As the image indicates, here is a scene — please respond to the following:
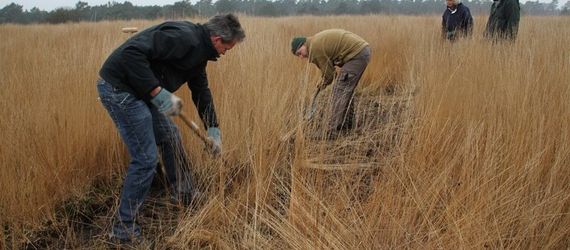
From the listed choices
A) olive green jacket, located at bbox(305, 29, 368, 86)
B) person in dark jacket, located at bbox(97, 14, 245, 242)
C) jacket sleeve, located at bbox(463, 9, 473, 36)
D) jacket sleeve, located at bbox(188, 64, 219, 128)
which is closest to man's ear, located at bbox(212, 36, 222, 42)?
person in dark jacket, located at bbox(97, 14, 245, 242)

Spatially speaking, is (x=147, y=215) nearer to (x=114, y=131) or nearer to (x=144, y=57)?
(x=114, y=131)

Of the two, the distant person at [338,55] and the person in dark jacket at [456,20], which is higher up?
the person in dark jacket at [456,20]

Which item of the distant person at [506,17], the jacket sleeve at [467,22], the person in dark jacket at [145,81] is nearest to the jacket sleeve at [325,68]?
the person in dark jacket at [145,81]

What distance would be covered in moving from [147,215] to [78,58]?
1948mm

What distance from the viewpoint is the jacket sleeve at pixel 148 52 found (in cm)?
190

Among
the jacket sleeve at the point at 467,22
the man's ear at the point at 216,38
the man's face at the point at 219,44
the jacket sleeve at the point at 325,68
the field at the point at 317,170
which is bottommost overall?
the field at the point at 317,170

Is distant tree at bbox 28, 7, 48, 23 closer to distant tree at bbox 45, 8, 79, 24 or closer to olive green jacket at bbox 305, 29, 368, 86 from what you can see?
distant tree at bbox 45, 8, 79, 24

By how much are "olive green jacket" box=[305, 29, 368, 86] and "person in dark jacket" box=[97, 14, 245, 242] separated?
154cm

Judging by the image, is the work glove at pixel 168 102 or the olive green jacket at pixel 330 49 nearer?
the work glove at pixel 168 102

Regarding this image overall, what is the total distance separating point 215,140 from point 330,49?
170 centimetres

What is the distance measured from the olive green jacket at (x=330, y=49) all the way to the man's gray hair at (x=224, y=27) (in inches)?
58.6

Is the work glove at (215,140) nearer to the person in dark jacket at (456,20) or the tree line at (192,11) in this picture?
the tree line at (192,11)

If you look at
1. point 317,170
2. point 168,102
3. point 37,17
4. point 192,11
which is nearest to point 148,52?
point 168,102

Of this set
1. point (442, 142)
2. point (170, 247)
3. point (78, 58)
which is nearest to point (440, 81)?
point (442, 142)
